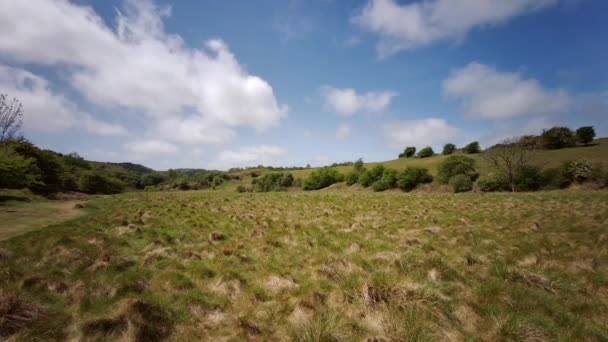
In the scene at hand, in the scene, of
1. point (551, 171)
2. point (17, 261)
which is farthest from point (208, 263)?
point (551, 171)

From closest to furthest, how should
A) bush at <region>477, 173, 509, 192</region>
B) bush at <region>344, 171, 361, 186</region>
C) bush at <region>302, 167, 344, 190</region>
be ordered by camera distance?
bush at <region>477, 173, 509, 192</region>
bush at <region>344, 171, 361, 186</region>
bush at <region>302, 167, 344, 190</region>

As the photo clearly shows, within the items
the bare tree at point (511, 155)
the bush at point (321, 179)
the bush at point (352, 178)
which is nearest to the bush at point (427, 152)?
the bush at point (352, 178)

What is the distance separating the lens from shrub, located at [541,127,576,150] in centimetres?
5006

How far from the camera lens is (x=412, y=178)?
44.4m

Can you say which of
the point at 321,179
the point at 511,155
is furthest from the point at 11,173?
the point at 511,155

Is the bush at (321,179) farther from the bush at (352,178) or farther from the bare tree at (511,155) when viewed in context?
the bare tree at (511,155)

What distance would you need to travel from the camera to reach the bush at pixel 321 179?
6562 centimetres

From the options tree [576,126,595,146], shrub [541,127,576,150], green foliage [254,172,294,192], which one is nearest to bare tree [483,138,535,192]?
shrub [541,127,576,150]

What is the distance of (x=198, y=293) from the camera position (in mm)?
5277

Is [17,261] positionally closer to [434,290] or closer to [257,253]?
[257,253]

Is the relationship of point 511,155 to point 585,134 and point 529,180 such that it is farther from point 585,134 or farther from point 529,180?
point 585,134

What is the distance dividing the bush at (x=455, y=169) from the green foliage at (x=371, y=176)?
11.9m

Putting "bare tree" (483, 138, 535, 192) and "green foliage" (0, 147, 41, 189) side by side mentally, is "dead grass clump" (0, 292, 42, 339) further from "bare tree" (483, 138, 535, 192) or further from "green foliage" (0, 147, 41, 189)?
"bare tree" (483, 138, 535, 192)

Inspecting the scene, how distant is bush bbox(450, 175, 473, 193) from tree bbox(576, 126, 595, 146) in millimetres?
35167
